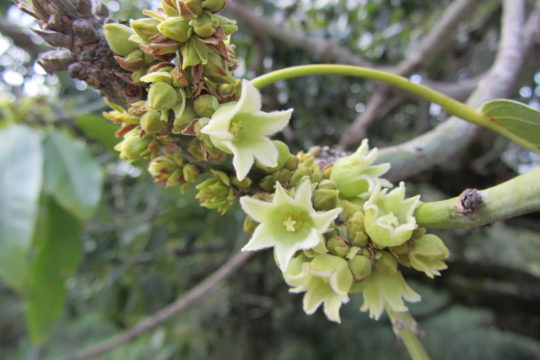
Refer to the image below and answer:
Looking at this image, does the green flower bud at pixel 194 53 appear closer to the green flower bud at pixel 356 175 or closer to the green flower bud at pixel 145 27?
the green flower bud at pixel 145 27

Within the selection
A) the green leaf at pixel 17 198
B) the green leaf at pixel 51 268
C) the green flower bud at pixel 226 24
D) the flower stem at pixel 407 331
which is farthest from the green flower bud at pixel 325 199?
the green leaf at pixel 51 268

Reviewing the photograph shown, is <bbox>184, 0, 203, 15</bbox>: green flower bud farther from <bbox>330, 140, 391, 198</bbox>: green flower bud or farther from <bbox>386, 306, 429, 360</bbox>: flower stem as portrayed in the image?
<bbox>386, 306, 429, 360</bbox>: flower stem

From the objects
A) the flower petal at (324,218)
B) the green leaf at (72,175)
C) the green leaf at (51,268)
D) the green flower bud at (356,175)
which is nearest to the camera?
the flower petal at (324,218)

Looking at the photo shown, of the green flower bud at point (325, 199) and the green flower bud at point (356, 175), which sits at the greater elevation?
the green flower bud at point (356, 175)

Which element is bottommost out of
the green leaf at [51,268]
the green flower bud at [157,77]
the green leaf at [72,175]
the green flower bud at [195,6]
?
the green leaf at [51,268]

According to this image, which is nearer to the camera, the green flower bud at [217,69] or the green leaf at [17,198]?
the green flower bud at [217,69]

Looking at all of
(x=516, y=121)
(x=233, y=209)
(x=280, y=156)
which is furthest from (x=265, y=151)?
(x=233, y=209)

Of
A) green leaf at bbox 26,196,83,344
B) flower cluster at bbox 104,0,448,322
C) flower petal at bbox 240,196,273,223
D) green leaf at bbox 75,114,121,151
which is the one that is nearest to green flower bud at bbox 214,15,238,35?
flower cluster at bbox 104,0,448,322

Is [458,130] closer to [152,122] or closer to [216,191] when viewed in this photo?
[216,191]

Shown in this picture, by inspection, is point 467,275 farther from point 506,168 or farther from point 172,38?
point 172,38
